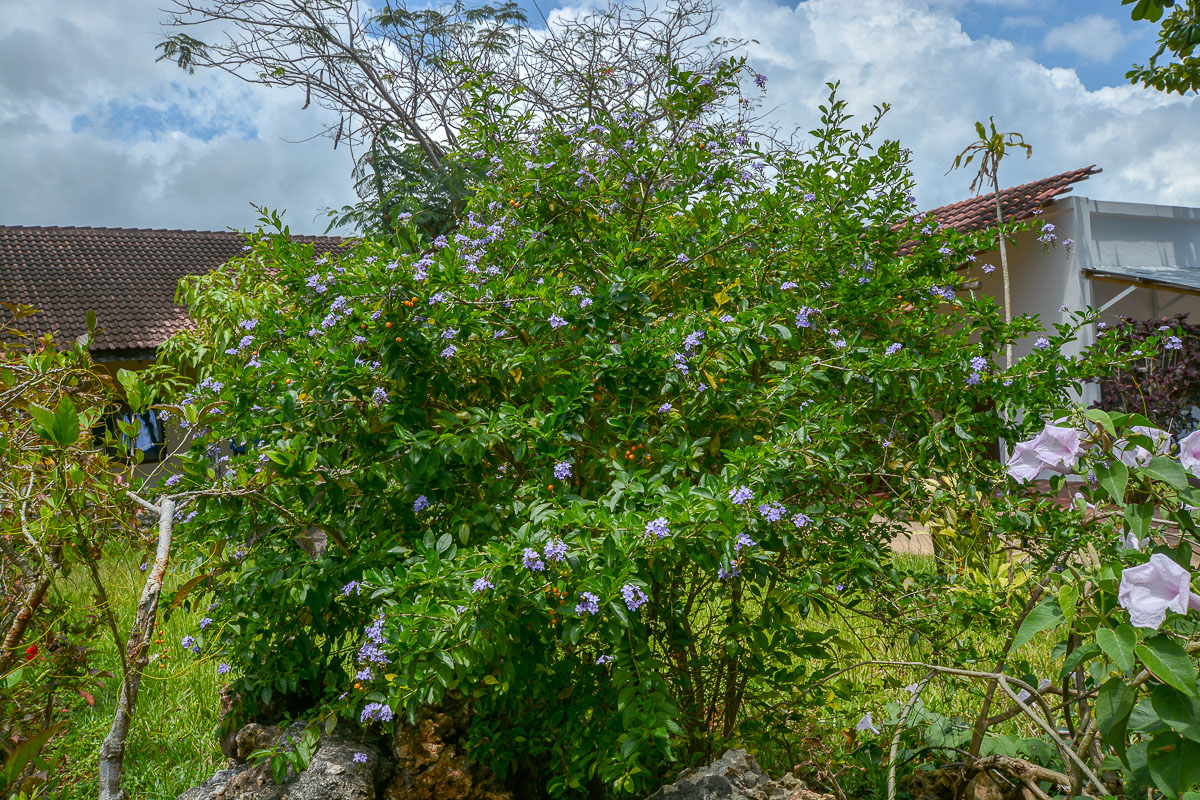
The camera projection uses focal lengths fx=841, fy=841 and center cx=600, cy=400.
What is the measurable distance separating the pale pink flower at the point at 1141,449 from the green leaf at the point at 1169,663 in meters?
0.36

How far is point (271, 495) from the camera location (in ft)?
8.19

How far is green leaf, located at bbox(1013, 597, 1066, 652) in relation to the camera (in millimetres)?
1438

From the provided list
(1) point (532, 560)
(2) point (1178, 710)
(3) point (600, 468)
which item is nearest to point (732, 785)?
(1) point (532, 560)

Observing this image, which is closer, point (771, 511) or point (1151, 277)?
point (771, 511)

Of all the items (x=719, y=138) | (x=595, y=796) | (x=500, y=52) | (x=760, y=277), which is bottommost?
(x=595, y=796)

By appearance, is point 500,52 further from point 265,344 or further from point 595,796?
point 595,796

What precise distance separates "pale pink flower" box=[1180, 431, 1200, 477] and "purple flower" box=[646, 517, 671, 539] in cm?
100

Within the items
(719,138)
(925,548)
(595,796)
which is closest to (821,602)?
(595,796)

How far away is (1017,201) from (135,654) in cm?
1121

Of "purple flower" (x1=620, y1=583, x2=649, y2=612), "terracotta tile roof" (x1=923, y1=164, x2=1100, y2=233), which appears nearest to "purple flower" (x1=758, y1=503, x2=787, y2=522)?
"purple flower" (x1=620, y1=583, x2=649, y2=612)

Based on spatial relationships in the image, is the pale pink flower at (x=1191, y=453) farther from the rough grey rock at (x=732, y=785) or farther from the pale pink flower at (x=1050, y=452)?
the rough grey rock at (x=732, y=785)

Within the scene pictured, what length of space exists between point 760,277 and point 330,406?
5.10 feet

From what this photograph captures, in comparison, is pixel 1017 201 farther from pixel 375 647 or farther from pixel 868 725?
pixel 375 647

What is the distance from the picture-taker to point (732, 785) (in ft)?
7.18
